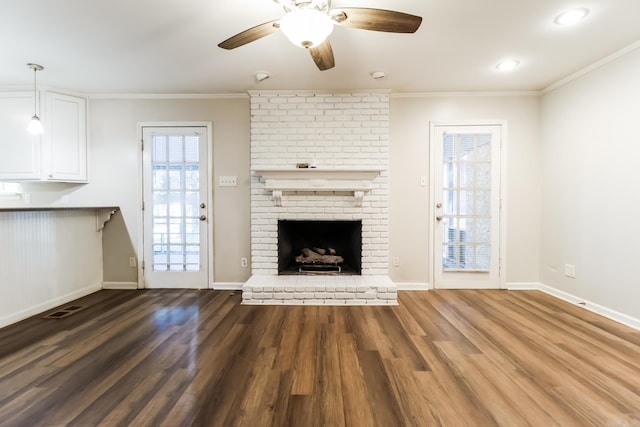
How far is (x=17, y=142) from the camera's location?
326 cm

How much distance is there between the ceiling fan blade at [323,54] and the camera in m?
1.88

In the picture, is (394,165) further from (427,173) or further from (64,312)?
(64,312)

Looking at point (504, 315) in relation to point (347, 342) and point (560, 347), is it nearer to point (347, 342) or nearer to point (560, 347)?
point (560, 347)

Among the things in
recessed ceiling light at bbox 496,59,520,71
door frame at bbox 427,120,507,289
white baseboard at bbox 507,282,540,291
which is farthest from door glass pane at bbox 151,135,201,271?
white baseboard at bbox 507,282,540,291

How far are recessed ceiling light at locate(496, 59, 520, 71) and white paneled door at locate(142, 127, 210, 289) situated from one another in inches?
133

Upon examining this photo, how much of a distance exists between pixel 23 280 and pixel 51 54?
6.98ft

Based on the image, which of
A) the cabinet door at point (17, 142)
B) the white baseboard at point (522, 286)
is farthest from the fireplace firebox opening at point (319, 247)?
the cabinet door at point (17, 142)

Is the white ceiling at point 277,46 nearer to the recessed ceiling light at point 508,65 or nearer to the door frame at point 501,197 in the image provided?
the recessed ceiling light at point 508,65

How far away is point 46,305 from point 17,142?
1.88 meters

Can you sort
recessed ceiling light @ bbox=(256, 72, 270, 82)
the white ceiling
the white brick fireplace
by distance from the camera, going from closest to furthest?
1. the white ceiling
2. recessed ceiling light @ bbox=(256, 72, 270, 82)
3. the white brick fireplace

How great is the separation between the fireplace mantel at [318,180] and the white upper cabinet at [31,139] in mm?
2329

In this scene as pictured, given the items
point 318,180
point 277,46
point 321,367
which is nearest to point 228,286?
point 318,180

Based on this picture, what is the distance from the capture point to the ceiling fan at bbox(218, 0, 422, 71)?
1.45 m

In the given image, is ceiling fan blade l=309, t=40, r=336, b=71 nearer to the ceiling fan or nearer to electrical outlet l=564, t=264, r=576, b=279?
the ceiling fan
